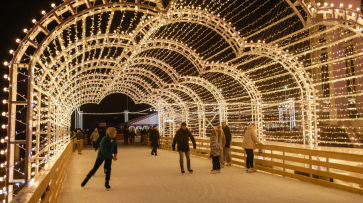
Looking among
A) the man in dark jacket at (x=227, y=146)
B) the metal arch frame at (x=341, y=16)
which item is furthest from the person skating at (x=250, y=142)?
the metal arch frame at (x=341, y=16)

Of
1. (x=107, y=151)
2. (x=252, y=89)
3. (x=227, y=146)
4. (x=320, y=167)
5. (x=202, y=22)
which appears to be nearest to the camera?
(x=107, y=151)

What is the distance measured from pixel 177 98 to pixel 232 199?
17549 millimetres

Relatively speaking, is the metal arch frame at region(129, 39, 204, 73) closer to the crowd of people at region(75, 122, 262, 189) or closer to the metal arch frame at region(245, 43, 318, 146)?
the metal arch frame at region(245, 43, 318, 146)

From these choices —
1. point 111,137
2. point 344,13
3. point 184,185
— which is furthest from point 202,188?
point 344,13

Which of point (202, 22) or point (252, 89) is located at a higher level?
point (202, 22)

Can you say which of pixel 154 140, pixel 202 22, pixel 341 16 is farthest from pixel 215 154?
pixel 154 140

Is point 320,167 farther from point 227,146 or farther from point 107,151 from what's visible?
point 107,151

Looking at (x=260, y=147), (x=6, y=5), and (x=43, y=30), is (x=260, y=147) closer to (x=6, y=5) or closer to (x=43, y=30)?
(x=43, y=30)

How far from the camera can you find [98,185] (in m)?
9.47

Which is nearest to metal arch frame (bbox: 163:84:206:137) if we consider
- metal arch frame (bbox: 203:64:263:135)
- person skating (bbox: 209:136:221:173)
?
metal arch frame (bbox: 203:64:263:135)

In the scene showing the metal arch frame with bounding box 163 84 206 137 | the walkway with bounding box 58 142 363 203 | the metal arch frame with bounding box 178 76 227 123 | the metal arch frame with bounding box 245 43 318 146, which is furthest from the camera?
the metal arch frame with bounding box 163 84 206 137

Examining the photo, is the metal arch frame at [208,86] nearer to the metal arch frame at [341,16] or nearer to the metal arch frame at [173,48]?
the metal arch frame at [173,48]

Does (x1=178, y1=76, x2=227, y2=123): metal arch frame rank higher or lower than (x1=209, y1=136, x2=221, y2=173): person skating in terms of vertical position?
higher

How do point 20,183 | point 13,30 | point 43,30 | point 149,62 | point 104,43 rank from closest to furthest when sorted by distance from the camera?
point 20,183 < point 43,30 < point 13,30 < point 104,43 < point 149,62
